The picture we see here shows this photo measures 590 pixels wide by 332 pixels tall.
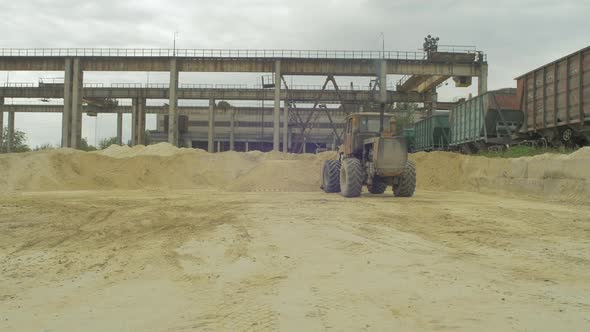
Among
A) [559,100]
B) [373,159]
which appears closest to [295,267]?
[373,159]

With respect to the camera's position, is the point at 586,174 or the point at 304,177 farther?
the point at 304,177

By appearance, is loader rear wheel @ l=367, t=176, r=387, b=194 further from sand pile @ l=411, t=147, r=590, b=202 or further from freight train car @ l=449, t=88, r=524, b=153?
freight train car @ l=449, t=88, r=524, b=153

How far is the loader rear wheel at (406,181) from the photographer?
16.0 meters

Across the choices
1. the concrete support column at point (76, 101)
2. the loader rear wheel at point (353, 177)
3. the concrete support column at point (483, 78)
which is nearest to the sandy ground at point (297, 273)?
the loader rear wheel at point (353, 177)

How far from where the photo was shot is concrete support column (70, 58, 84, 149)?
42.6 meters

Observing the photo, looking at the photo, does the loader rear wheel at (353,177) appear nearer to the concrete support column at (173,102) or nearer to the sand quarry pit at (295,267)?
the sand quarry pit at (295,267)

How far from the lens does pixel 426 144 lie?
32.7 meters

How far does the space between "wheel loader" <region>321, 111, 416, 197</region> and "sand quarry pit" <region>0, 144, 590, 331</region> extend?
1.92 metres

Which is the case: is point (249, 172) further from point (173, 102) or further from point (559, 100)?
point (173, 102)

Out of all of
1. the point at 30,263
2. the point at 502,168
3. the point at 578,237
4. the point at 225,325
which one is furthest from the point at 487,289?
the point at 502,168

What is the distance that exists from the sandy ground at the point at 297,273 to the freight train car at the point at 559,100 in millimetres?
7522

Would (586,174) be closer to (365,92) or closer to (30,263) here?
(30,263)

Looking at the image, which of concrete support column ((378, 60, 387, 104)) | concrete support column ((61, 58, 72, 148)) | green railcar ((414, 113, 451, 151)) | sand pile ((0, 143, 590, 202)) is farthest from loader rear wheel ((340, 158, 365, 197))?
concrete support column ((61, 58, 72, 148))

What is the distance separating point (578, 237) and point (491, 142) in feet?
51.4
